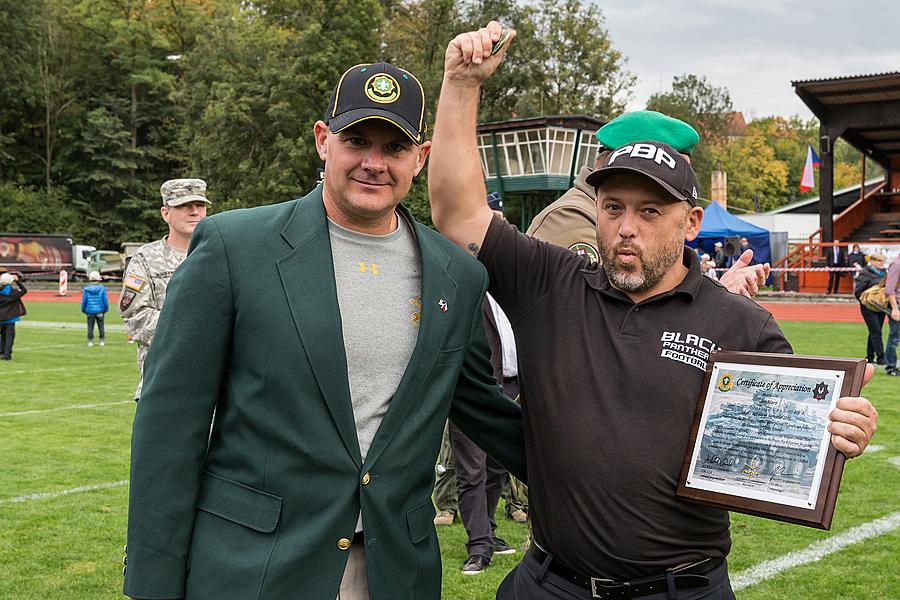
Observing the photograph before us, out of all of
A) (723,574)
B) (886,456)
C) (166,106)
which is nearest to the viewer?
(723,574)

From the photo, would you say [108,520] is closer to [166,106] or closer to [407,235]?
[407,235]

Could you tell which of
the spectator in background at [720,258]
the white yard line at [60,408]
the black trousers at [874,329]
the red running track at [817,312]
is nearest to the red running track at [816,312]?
the red running track at [817,312]

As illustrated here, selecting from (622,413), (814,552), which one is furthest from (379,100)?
(814,552)

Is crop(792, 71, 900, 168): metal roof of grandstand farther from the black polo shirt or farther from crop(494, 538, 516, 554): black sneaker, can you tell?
the black polo shirt

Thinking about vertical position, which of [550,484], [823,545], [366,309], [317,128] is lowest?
[823,545]

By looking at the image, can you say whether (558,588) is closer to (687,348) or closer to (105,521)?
(687,348)

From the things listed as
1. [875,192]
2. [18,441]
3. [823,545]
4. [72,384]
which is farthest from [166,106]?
[823,545]

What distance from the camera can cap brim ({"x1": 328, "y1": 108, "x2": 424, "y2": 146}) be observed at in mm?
2609

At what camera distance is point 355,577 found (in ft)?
8.69

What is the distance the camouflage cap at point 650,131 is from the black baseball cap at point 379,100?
0.78 metres

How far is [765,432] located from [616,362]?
17.3 inches

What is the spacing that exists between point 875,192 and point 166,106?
4544 centimetres

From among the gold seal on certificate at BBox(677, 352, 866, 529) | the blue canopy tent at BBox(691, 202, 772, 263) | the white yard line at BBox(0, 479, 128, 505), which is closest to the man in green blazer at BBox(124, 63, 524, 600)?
the gold seal on certificate at BBox(677, 352, 866, 529)

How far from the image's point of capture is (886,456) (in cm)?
947
